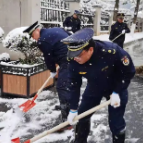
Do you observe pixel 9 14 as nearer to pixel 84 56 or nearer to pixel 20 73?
pixel 20 73

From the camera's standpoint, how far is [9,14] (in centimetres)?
720

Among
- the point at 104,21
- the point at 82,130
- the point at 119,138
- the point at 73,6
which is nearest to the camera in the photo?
the point at 119,138

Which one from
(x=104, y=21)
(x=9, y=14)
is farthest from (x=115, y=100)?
(x=104, y=21)

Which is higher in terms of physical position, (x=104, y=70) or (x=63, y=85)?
(x=104, y=70)

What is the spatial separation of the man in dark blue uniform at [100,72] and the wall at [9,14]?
4.81 meters

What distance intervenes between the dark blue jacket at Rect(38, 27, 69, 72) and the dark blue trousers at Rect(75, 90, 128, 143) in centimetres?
92

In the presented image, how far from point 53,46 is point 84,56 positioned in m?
1.22

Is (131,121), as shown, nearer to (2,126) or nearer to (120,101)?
(120,101)

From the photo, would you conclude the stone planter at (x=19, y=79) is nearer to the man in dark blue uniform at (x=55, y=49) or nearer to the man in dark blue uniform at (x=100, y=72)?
the man in dark blue uniform at (x=55, y=49)

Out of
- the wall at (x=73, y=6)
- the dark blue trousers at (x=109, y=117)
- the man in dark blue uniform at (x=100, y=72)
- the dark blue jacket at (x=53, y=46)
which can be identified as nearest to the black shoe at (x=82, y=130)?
the dark blue trousers at (x=109, y=117)

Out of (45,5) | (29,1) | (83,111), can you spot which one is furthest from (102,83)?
(45,5)

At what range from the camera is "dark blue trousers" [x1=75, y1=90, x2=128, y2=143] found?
290cm

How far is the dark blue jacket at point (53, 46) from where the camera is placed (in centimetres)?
365

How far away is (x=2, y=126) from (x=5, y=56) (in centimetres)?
251
